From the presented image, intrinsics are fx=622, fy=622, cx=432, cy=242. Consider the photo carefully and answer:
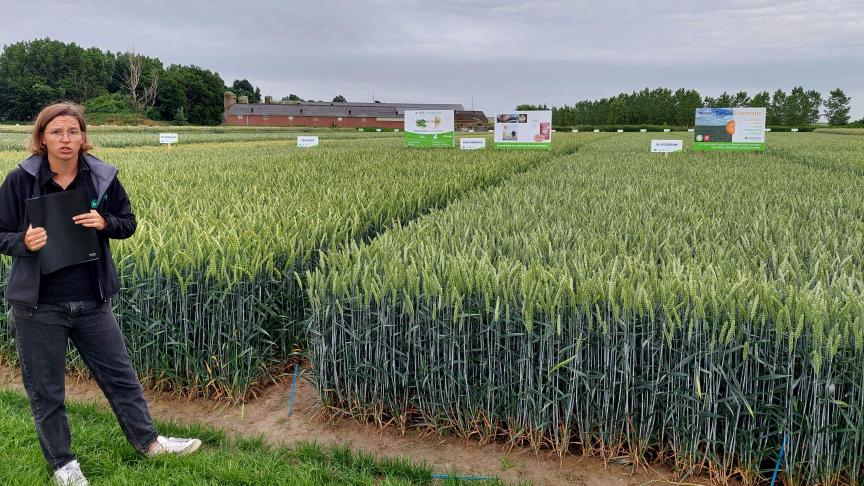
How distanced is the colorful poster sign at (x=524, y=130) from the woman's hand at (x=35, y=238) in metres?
16.0

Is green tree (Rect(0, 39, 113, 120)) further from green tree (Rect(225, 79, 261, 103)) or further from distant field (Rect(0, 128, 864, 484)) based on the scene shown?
distant field (Rect(0, 128, 864, 484))

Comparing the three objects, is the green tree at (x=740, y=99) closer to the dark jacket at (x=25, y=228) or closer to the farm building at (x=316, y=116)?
the farm building at (x=316, y=116)

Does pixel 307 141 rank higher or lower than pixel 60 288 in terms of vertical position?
higher

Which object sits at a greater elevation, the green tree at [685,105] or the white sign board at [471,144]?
the green tree at [685,105]

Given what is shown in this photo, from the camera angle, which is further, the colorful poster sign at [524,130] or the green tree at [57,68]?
the green tree at [57,68]

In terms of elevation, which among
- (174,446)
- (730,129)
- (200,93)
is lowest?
(174,446)

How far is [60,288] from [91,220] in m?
0.37

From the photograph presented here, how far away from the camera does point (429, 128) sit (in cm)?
1992

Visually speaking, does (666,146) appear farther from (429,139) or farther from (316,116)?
(316,116)

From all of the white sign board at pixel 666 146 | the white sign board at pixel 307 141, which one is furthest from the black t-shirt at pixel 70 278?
the white sign board at pixel 307 141

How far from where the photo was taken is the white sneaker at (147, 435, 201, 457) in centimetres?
337

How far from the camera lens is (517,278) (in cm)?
353

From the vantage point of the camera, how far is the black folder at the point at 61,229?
2848 mm

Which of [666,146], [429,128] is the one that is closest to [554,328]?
[666,146]
